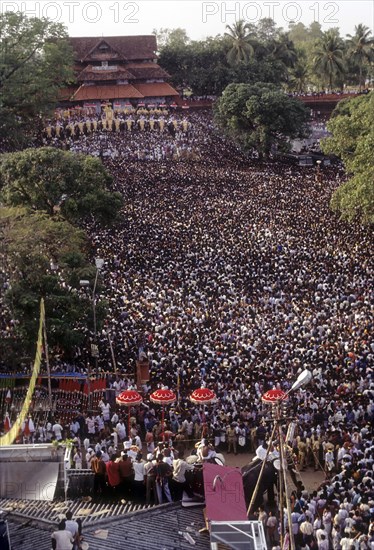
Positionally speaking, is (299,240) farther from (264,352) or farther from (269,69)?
(269,69)

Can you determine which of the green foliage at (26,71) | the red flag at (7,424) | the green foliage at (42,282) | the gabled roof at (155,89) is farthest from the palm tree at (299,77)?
the red flag at (7,424)

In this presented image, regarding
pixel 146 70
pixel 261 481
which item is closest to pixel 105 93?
pixel 146 70

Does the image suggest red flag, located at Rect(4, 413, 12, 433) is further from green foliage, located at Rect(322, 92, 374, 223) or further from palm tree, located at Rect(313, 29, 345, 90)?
palm tree, located at Rect(313, 29, 345, 90)

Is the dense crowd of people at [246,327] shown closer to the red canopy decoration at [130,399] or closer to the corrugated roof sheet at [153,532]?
the red canopy decoration at [130,399]

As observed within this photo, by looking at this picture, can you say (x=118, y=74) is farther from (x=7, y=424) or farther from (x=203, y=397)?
(x=203, y=397)

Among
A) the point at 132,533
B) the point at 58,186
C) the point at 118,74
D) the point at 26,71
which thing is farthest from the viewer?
the point at 118,74

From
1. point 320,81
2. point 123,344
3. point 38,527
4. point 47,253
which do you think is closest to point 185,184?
point 47,253

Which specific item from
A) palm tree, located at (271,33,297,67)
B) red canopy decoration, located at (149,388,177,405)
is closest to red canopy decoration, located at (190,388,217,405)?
red canopy decoration, located at (149,388,177,405)
